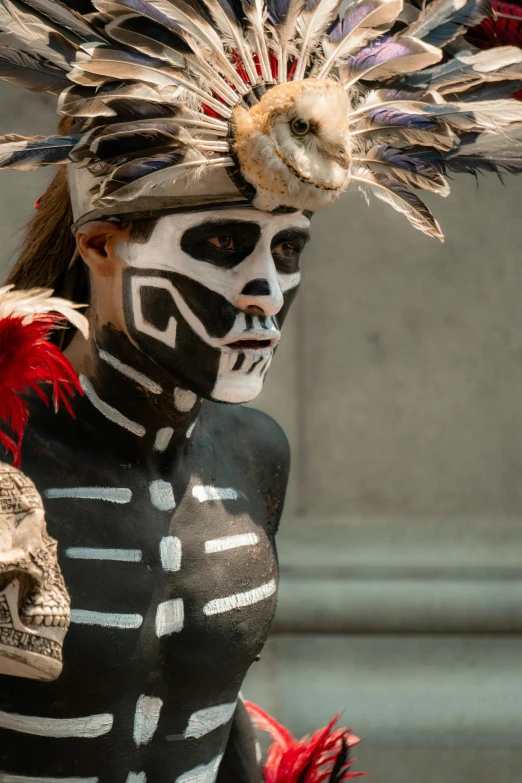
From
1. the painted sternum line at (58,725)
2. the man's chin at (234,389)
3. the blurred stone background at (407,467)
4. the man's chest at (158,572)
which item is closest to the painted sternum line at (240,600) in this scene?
the man's chest at (158,572)

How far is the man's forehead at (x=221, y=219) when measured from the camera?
2.02 metres

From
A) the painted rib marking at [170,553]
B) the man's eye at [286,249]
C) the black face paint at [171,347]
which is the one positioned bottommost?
the painted rib marking at [170,553]

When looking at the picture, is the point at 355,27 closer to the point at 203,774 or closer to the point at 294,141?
the point at 294,141

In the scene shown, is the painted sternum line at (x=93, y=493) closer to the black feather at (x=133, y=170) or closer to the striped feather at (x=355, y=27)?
the black feather at (x=133, y=170)

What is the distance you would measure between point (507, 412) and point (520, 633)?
701mm

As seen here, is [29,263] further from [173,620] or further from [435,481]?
[435,481]

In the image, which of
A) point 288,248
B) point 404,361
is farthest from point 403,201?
point 404,361

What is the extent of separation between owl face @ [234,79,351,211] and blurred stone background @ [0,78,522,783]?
2064 millimetres

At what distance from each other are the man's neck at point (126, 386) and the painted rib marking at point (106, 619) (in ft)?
0.95

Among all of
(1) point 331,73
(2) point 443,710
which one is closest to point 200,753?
(1) point 331,73

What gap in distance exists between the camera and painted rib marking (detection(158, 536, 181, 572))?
6.98ft

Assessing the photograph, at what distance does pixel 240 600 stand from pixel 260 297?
0.53 m

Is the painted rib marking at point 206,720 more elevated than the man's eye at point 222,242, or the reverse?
the man's eye at point 222,242

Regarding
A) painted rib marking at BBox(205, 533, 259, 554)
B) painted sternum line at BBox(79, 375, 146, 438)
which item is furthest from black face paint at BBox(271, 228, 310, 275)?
painted rib marking at BBox(205, 533, 259, 554)
